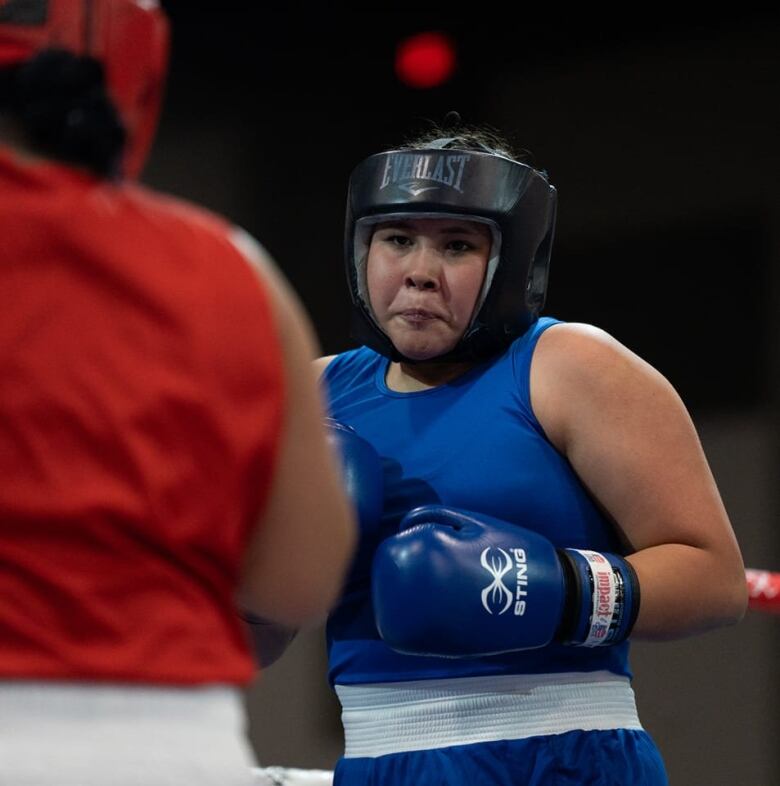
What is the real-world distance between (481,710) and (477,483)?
0.25 m

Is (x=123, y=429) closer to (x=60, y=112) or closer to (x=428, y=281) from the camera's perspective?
(x=60, y=112)

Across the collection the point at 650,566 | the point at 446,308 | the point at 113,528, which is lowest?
the point at 650,566

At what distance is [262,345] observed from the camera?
37.5 inches

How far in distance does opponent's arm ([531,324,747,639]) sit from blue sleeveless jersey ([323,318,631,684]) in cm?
3

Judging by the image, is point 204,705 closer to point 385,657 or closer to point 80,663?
point 80,663

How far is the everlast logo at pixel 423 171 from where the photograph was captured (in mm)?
1776

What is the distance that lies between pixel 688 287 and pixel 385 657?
7.27ft

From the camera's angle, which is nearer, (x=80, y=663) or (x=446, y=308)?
(x=80, y=663)

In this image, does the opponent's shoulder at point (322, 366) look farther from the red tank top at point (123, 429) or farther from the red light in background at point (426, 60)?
the red light in background at point (426, 60)

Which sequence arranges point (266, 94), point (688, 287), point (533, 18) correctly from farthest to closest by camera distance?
point (266, 94), point (533, 18), point (688, 287)

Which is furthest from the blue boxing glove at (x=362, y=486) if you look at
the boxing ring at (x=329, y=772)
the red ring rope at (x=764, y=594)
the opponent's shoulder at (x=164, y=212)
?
the red ring rope at (x=764, y=594)

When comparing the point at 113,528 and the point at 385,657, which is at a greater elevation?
the point at 113,528

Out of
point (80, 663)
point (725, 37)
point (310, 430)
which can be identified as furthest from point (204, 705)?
point (725, 37)

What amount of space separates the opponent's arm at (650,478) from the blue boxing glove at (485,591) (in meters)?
0.06
